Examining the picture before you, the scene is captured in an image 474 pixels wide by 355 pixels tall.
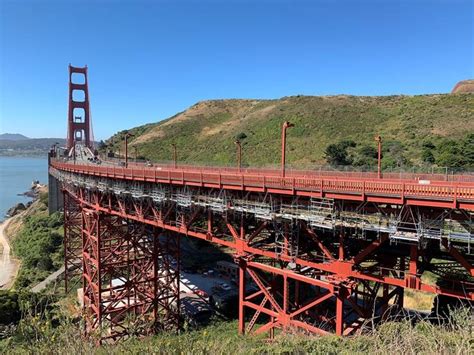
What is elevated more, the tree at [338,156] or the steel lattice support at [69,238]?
the tree at [338,156]

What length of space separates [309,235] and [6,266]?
47927mm

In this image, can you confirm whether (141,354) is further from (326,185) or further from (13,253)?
(13,253)

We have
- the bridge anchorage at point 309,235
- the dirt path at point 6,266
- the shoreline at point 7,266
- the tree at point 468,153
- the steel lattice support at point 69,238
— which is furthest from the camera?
the dirt path at point 6,266

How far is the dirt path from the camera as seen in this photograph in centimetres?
4067

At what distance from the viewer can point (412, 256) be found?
34.9 feet

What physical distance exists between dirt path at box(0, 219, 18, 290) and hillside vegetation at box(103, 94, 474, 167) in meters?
33.8

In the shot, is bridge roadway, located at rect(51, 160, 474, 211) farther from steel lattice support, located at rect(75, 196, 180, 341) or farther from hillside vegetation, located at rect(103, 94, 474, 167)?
hillside vegetation, located at rect(103, 94, 474, 167)

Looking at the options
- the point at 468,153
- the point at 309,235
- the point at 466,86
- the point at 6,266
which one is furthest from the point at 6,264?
the point at 466,86

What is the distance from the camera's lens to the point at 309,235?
13359mm

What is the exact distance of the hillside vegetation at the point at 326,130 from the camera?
51188 mm

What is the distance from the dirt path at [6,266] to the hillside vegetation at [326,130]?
33.8 metres

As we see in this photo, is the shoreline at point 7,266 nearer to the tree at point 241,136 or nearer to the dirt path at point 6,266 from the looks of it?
the dirt path at point 6,266

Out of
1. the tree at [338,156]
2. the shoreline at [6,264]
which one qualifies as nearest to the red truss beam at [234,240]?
the shoreline at [6,264]

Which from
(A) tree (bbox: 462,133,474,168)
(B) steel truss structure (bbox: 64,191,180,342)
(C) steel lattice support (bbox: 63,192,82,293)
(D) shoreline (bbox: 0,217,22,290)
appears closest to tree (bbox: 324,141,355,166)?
(A) tree (bbox: 462,133,474,168)
